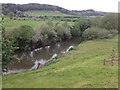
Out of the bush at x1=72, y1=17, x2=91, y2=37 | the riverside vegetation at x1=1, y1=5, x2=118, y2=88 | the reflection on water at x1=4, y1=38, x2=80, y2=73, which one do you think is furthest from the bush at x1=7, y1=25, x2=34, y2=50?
the bush at x1=72, y1=17, x2=91, y2=37

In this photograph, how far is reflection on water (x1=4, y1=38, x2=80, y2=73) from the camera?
48922 millimetres

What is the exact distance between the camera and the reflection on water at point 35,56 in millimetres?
48922

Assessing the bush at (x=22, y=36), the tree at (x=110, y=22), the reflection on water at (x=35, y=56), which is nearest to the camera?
the reflection on water at (x=35, y=56)

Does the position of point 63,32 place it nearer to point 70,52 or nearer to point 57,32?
point 57,32

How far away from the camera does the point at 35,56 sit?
63188 millimetres

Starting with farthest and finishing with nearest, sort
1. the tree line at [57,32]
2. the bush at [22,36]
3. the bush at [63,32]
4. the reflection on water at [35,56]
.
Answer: the bush at [63,32] < the tree line at [57,32] < the bush at [22,36] < the reflection on water at [35,56]

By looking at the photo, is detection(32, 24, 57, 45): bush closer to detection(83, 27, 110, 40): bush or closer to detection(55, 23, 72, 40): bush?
detection(55, 23, 72, 40): bush

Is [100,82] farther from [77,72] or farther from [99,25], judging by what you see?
[99,25]

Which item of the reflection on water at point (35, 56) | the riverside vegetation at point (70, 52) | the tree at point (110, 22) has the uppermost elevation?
the tree at point (110, 22)

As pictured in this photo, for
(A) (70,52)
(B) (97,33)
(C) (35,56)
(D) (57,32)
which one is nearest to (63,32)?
(D) (57,32)

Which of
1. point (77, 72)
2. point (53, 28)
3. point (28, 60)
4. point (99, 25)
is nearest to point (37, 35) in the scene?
point (53, 28)

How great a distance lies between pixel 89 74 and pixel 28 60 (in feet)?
96.1

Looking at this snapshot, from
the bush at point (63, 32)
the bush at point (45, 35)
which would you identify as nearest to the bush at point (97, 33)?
the bush at point (63, 32)

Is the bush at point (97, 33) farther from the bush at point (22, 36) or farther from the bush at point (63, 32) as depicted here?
the bush at point (22, 36)
